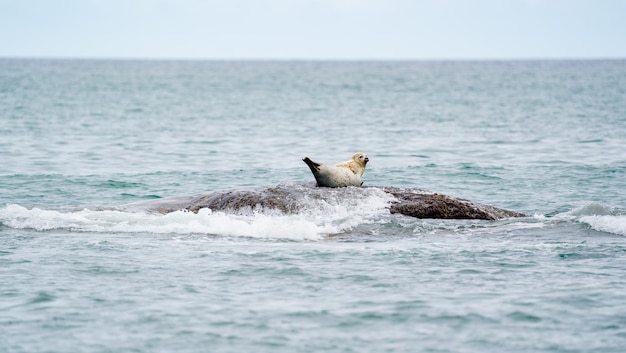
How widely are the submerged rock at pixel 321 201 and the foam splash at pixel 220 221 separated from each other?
122 millimetres

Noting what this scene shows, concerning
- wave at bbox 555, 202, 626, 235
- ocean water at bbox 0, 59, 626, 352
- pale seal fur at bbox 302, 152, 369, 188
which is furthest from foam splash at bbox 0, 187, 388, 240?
wave at bbox 555, 202, 626, 235

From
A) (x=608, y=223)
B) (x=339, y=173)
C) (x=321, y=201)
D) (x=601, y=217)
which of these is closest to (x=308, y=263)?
(x=321, y=201)

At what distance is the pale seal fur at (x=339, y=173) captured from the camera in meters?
16.9

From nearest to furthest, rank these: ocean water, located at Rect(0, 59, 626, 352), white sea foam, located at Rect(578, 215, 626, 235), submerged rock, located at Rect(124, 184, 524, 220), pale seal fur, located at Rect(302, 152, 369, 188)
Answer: ocean water, located at Rect(0, 59, 626, 352) < white sea foam, located at Rect(578, 215, 626, 235) < submerged rock, located at Rect(124, 184, 524, 220) < pale seal fur, located at Rect(302, 152, 369, 188)

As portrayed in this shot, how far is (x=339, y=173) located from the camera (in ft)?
56.0

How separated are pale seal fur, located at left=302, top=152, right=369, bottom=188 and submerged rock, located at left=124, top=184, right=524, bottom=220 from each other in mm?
170

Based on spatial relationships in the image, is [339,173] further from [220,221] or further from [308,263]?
[308,263]

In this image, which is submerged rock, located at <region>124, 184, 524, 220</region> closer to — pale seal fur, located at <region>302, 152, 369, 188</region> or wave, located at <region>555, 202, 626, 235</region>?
pale seal fur, located at <region>302, 152, 369, 188</region>

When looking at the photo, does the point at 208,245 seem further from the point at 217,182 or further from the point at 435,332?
the point at 217,182

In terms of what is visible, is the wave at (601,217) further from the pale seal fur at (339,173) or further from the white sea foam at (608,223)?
the pale seal fur at (339,173)

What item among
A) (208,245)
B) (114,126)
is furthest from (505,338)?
(114,126)

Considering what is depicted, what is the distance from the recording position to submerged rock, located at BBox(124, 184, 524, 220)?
16.5 metres

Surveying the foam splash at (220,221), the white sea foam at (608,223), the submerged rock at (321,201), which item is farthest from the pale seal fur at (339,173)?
the white sea foam at (608,223)

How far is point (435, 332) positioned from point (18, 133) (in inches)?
1238
